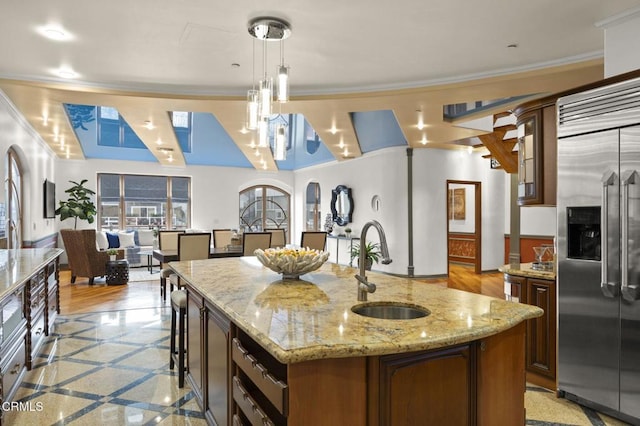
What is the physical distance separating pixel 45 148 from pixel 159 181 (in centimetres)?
290

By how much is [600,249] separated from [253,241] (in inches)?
182

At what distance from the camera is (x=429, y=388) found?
154cm

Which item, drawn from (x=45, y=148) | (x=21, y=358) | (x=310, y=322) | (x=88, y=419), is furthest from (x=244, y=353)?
(x=45, y=148)

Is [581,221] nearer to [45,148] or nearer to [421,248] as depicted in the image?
[421,248]

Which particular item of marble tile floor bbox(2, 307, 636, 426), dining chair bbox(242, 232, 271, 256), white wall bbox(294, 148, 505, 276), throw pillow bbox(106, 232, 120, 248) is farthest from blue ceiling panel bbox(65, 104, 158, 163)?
marble tile floor bbox(2, 307, 636, 426)

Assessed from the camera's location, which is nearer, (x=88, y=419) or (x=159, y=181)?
(x=88, y=419)

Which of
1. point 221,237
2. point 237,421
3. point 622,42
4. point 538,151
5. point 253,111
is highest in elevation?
point 622,42

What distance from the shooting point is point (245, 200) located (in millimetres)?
11891

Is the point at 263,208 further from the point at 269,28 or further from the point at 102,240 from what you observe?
the point at 269,28

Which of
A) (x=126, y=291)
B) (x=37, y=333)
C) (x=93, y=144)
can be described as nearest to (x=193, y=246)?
(x=126, y=291)

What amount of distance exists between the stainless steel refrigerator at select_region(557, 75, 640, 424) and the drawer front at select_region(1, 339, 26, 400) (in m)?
3.65

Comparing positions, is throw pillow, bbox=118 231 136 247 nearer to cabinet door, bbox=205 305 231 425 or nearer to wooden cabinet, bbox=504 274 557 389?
cabinet door, bbox=205 305 231 425

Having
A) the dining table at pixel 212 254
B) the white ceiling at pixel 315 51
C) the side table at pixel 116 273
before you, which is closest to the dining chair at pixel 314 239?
the dining table at pixel 212 254

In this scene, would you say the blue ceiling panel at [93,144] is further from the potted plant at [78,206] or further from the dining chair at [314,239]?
the dining chair at [314,239]
